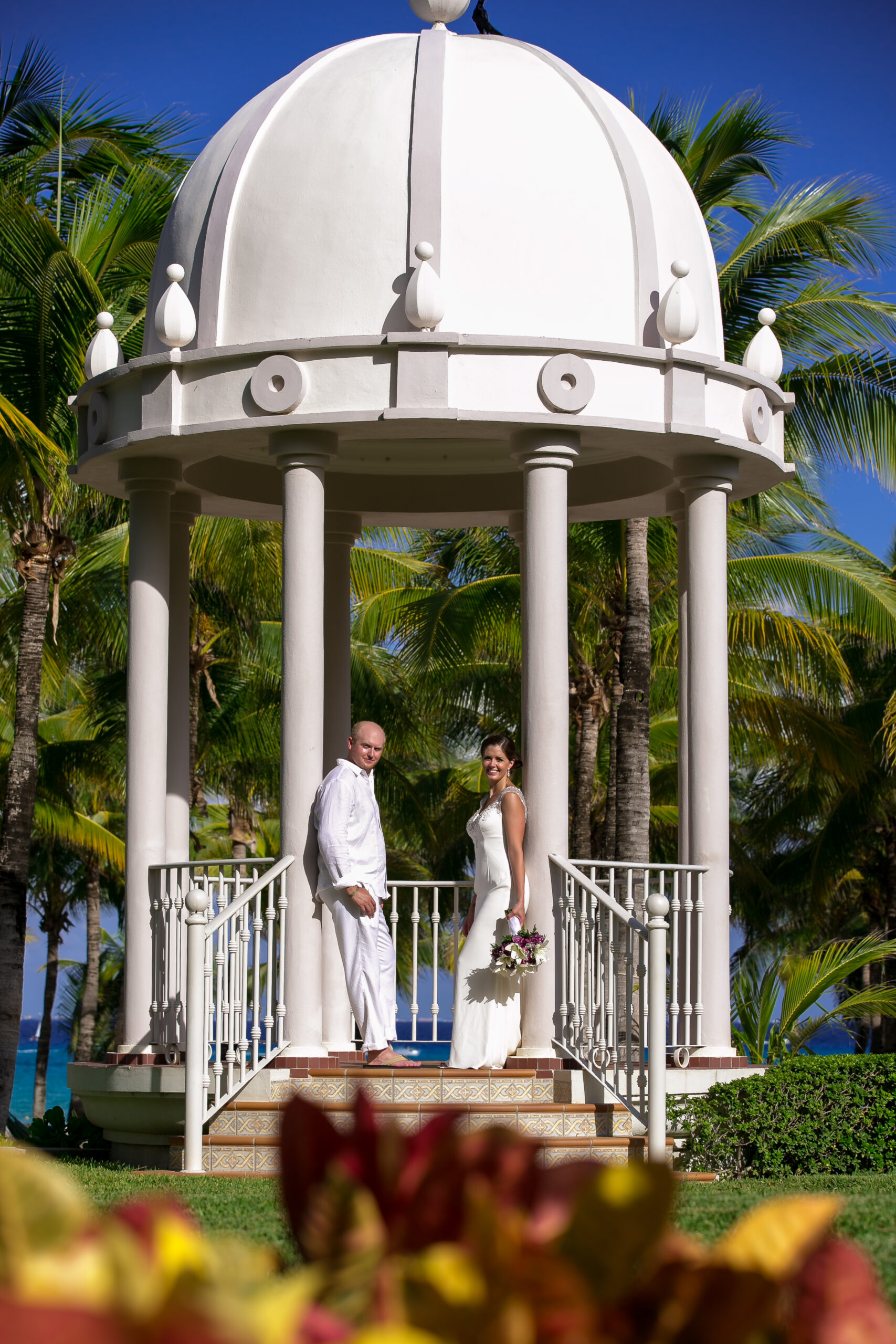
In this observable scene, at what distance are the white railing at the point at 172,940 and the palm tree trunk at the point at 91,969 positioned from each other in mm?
26673

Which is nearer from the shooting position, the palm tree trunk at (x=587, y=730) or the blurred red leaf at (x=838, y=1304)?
the blurred red leaf at (x=838, y=1304)

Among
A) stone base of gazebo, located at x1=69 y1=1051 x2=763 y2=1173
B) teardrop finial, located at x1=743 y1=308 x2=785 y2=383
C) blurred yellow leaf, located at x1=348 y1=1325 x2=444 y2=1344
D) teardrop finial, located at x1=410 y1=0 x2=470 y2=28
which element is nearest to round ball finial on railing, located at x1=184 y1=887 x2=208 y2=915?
stone base of gazebo, located at x1=69 y1=1051 x2=763 y2=1173

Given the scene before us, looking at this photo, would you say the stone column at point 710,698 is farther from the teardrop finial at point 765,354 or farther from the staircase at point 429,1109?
the staircase at point 429,1109

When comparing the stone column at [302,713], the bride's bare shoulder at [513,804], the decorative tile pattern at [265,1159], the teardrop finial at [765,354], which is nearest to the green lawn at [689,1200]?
the decorative tile pattern at [265,1159]

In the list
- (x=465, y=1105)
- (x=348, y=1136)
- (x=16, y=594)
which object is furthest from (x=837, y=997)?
(x=348, y=1136)

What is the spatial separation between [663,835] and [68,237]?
1961 centimetres

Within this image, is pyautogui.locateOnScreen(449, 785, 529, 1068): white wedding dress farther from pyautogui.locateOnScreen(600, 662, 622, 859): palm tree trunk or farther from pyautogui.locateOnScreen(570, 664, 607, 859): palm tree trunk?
pyautogui.locateOnScreen(570, 664, 607, 859): palm tree trunk

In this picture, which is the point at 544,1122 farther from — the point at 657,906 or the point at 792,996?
the point at 792,996

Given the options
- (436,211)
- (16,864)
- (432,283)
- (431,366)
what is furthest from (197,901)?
(16,864)

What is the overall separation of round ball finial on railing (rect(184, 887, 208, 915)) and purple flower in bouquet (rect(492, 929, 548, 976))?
1879 mm

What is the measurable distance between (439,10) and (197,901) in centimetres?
718

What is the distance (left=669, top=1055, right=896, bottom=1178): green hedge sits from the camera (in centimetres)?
1027

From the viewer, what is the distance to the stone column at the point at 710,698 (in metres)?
11.7

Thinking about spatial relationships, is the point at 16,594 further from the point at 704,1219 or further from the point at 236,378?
the point at 704,1219
